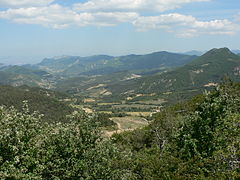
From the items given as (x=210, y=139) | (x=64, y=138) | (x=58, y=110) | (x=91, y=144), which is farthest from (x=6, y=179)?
(x=58, y=110)

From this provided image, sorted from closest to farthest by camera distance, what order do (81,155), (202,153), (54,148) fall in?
(54,148), (81,155), (202,153)

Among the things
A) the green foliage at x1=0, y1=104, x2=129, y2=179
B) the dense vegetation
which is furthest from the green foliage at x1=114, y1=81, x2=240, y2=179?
the green foliage at x1=0, y1=104, x2=129, y2=179

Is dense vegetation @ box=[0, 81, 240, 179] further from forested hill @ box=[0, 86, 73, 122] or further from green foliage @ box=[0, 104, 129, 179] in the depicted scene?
forested hill @ box=[0, 86, 73, 122]

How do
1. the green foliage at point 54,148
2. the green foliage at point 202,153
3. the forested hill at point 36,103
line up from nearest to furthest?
the green foliage at point 202,153
the green foliage at point 54,148
the forested hill at point 36,103

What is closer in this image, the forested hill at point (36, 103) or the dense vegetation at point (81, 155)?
the dense vegetation at point (81, 155)

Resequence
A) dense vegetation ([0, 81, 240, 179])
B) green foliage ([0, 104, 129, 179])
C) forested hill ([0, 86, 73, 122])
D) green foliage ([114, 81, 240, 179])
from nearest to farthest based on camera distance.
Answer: green foliage ([114, 81, 240, 179]), dense vegetation ([0, 81, 240, 179]), green foliage ([0, 104, 129, 179]), forested hill ([0, 86, 73, 122])

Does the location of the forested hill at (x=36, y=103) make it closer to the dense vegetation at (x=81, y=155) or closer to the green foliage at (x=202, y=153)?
the green foliage at (x=202, y=153)

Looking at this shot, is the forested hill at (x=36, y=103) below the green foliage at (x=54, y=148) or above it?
below

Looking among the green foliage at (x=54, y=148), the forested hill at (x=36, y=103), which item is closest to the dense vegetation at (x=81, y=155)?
the green foliage at (x=54, y=148)

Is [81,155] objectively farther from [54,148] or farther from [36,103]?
[36,103]

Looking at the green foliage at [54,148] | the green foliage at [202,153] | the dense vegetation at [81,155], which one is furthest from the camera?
the green foliage at [54,148]

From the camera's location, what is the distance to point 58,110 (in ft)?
465

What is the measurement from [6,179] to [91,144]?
23.1ft

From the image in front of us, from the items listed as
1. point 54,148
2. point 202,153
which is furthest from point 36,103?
point 202,153
